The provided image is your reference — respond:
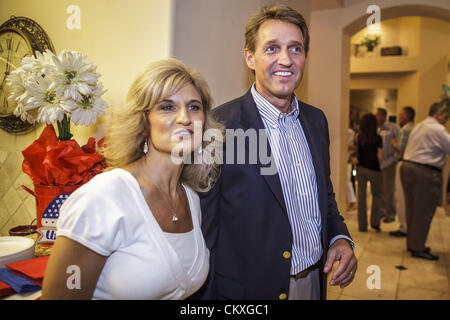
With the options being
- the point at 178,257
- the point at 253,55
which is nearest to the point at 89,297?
the point at 178,257

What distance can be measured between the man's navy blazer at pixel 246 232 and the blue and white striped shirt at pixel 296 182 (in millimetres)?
82

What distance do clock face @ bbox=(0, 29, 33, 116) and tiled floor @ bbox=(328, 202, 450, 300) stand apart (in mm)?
3039

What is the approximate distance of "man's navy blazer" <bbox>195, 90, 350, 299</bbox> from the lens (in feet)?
4.37

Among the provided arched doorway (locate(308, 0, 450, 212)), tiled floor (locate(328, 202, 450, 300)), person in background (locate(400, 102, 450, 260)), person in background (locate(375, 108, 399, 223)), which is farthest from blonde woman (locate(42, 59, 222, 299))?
person in background (locate(375, 108, 399, 223))

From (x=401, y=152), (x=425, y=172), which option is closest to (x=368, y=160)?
(x=401, y=152)

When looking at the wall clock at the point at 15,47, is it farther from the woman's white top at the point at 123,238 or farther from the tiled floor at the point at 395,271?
the tiled floor at the point at 395,271

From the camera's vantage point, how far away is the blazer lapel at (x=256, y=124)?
133 centimetres

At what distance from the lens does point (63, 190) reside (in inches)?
59.2

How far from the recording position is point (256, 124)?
1.43 m

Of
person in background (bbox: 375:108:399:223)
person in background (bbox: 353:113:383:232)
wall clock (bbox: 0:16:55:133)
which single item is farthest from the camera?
person in background (bbox: 375:108:399:223)

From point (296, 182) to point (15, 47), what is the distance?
5.68 feet

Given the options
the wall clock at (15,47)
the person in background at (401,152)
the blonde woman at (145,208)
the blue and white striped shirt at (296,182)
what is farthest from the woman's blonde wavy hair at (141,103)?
the person in background at (401,152)

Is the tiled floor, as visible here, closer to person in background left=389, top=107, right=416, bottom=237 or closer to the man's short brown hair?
person in background left=389, top=107, right=416, bottom=237
